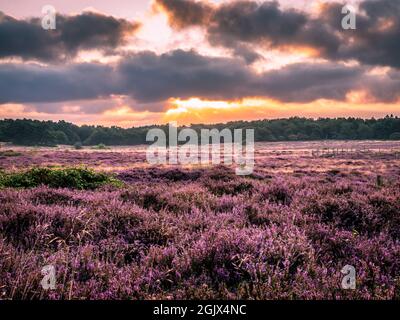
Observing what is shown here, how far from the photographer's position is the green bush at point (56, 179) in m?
11.3

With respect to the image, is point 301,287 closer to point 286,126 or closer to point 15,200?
point 15,200

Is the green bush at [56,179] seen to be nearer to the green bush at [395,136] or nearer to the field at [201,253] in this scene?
the field at [201,253]

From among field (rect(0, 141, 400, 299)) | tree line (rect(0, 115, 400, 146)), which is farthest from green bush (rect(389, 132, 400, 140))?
field (rect(0, 141, 400, 299))

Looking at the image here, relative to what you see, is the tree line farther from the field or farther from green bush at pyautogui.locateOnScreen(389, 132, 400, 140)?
the field

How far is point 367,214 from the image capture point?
6.20m

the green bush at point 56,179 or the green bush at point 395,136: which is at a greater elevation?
the green bush at point 395,136

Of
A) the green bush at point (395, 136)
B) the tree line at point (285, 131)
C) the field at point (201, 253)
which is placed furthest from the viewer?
the tree line at point (285, 131)

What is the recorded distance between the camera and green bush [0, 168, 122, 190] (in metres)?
11.3

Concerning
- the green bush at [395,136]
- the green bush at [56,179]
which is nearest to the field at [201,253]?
the green bush at [56,179]

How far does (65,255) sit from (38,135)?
130 metres

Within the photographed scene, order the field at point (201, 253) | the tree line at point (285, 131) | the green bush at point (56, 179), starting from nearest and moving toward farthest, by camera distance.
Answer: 1. the field at point (201, 253)
2. the green bush at point (56, 179)
3. the tree line at point (285, 131)

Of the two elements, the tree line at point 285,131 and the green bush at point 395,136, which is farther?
the tree line at point 285,131
